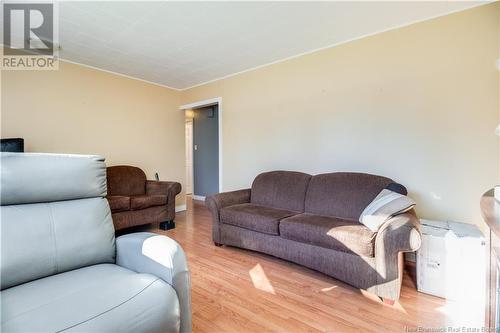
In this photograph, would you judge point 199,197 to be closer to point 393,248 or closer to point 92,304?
point 393,248

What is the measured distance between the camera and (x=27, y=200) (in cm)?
121

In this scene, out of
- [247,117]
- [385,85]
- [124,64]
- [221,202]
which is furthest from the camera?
[247,117]

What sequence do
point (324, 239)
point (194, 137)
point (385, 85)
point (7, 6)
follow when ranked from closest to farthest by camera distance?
point (324, 239)
point (7, 6)
point (385, 85)
point (194, 137)

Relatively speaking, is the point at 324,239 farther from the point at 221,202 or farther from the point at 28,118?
the point at 28,118

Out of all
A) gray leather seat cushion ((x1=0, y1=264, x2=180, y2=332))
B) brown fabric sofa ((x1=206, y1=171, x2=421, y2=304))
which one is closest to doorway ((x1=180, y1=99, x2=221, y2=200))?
brown fabric sofa ((x1=206, y1=171, x2=421, y2=304))

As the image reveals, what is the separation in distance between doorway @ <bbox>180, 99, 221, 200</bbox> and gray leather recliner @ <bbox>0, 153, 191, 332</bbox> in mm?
4056

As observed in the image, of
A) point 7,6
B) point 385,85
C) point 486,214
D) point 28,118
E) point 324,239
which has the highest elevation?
point 7,6

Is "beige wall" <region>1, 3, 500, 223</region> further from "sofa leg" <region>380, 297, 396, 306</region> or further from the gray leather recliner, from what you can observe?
the gray leather recliner

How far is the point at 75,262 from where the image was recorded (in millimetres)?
1246

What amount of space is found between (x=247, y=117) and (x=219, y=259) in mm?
2215

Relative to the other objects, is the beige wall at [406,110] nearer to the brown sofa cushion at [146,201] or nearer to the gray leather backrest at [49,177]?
the brown sofa cushion at [146,201]

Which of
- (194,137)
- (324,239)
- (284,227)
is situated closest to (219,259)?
(284,227)

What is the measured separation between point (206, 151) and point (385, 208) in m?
4.36

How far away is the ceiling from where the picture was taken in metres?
2.24
